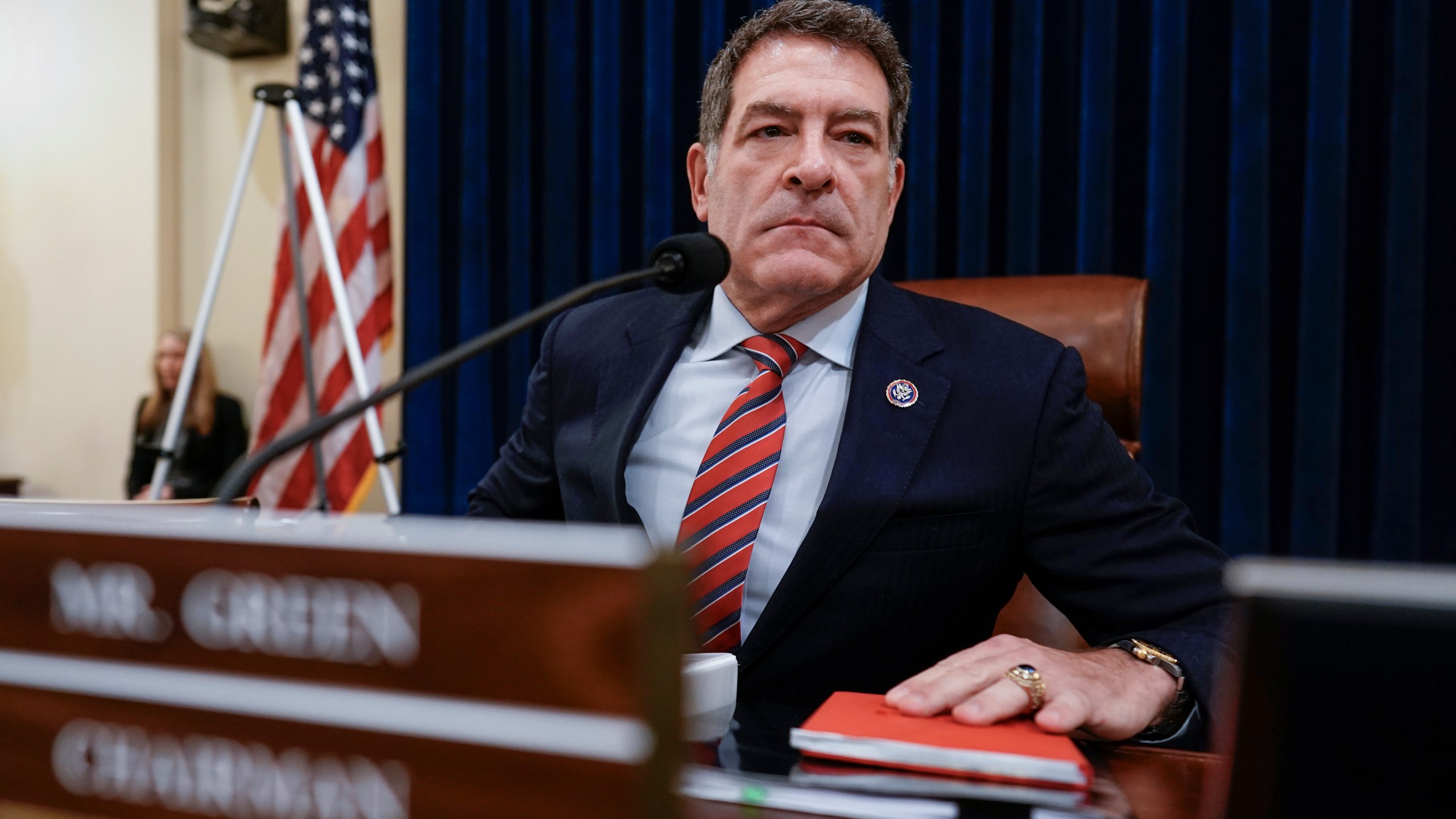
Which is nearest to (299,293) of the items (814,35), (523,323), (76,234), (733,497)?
(76,234)

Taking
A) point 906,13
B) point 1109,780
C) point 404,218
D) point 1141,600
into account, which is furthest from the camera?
point 404,218

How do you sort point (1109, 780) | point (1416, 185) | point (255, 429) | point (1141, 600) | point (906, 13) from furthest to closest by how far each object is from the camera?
1. point (255, 429)
2. point (906, 13)
3. point (1416, 185)
4. point (1141, 600)
5. point (1109, 780)

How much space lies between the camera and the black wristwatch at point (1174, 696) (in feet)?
2.82

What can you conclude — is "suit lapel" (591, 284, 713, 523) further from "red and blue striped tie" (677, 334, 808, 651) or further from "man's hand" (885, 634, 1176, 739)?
"man's hand" (885, 634, 1176, 739)

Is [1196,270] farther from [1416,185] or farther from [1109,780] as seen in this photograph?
[1109,780]

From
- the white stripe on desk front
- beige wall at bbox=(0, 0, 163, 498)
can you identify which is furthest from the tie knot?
beige wall at bbox=(0, 0, 163, 498)

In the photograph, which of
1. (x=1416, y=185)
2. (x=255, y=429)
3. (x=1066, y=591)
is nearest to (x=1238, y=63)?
(x=1416, y=185)

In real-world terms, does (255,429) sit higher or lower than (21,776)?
lower

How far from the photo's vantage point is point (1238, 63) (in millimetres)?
2432

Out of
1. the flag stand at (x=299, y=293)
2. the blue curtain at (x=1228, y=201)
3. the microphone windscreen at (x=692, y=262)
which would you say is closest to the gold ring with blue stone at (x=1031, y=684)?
the microphone windscreen at (x=692, y=262)

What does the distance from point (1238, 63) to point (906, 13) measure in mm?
837

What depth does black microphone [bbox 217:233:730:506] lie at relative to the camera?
612 mm

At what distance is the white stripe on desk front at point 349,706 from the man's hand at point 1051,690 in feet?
1.24

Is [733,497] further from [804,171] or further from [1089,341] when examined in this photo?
[1089,341]
